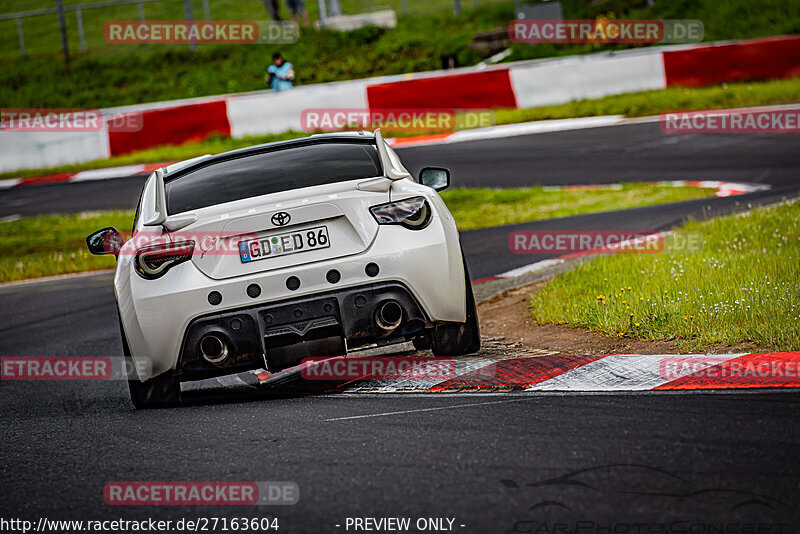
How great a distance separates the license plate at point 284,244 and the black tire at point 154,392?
0.82 meters

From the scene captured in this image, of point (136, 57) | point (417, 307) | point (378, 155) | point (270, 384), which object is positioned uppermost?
point (136, 57)

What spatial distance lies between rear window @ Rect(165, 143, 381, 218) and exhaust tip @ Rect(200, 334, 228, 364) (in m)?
0.76

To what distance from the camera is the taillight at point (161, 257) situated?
5.71 m

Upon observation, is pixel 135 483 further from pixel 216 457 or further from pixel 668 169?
pixel 668 169

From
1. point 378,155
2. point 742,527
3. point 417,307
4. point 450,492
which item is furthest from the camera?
point 378,155

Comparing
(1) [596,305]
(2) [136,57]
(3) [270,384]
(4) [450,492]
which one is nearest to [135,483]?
(4) [450,492]

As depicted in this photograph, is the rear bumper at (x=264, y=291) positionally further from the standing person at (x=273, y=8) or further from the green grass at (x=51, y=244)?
the standing person at (x=273, y=8)

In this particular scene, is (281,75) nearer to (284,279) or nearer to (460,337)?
(460,337)

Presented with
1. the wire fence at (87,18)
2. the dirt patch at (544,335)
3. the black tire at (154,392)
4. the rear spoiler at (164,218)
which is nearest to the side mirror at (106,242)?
the rear spoiler at (164,218)

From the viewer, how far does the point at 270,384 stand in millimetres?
6824

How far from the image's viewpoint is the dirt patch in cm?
616

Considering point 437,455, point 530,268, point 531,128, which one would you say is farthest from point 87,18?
A: point 437,455

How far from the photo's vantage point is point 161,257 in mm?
5738

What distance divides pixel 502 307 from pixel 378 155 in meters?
2.58
